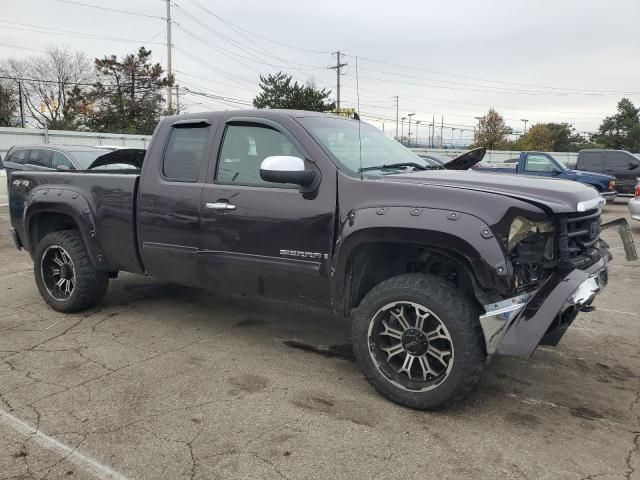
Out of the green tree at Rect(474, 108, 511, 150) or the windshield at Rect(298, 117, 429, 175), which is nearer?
the windshield at Rect(298, 117, 429, 175)

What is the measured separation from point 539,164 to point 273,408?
1442cm

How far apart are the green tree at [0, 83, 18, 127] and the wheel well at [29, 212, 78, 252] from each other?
38383mm

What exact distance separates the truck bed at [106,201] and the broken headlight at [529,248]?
3137mm

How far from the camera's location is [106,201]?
4762mm

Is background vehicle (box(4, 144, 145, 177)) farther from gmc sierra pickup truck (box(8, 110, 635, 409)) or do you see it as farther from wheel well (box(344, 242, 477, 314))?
wheel well (box(344, 242, 477, 314))

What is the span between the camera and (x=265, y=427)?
122 inches

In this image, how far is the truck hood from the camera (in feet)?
10.2

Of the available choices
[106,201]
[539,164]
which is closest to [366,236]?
[106,201]

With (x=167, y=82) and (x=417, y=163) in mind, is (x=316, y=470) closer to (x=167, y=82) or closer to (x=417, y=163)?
(x=417, y=163)

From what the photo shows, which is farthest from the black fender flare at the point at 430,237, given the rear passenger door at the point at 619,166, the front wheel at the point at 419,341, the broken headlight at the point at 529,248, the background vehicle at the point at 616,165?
the rear passenger door at the point at 619,166

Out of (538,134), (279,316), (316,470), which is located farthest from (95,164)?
(538,134)

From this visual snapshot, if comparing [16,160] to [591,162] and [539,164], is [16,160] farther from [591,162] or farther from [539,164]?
[591,162]

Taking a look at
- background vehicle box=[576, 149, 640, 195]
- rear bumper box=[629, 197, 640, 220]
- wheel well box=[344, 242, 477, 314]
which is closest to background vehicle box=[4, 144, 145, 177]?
wheel well box=[344, 242, 477, 314]

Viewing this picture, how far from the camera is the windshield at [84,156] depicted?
10.7 meters
